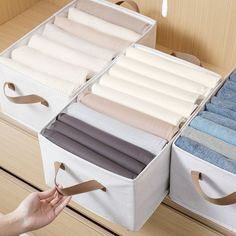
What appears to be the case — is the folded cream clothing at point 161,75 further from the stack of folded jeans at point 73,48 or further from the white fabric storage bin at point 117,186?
the white fabric storage bin at point 117,186

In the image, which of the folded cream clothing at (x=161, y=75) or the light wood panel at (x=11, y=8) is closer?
the folded cream clothing at (x=161, y=75)

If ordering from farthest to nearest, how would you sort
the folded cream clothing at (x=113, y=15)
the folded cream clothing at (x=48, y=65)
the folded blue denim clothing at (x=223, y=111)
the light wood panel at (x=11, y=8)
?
the light wood panel at (x=11, y=8)
the folded cream clothing at (x=113, y=15)
the folded cream clothing at (x=48, y=65)
the folded blue denim clothing at (x=223, y=111)

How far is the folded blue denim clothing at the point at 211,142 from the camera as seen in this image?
957 mm

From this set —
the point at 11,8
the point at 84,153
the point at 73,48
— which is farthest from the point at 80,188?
the point at 11,8

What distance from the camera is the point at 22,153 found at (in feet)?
4.06

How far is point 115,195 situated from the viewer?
955 mm

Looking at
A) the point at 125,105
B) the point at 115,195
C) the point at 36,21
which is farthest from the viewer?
the point at 36,21

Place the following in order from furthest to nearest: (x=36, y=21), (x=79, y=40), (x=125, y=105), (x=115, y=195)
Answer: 1. (x=36, y=21)
2. (x=79, y=40)
3. (x=125, y=105)
4. (x=115, y=195)

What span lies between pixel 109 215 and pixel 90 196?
0.05 meters

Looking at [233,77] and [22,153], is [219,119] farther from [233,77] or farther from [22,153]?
[22,153]

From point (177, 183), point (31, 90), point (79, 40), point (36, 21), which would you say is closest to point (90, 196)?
point (177, 183)

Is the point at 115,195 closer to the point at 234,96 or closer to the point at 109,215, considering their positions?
the point at 109,215

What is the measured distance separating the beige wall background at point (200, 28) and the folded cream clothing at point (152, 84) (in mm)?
240

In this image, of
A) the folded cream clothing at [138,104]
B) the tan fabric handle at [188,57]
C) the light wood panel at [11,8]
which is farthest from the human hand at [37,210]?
the light wood panel at [11,8]
